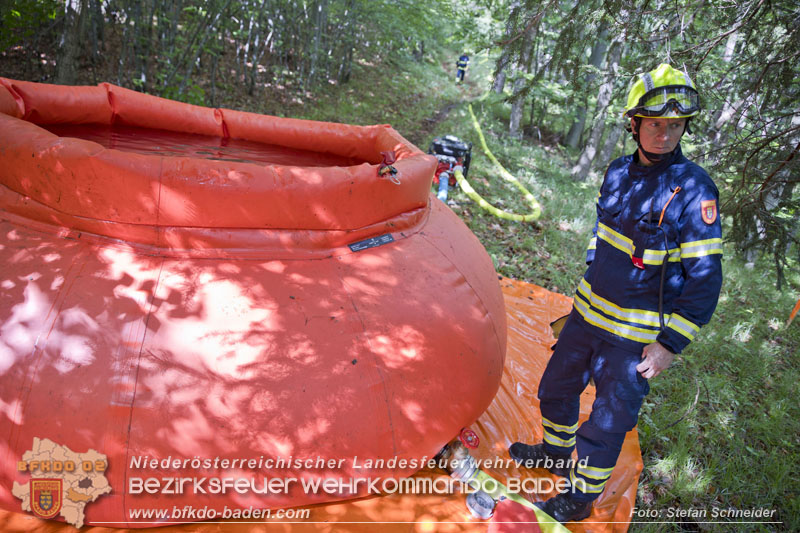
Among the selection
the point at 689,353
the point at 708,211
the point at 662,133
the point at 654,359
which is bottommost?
the point at 689,353

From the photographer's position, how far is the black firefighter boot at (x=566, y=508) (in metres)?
2.42

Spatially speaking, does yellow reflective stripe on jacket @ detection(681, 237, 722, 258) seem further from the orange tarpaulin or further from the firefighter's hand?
the orange tarpaulin

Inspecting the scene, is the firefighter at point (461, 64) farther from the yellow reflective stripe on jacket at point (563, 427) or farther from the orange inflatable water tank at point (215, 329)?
the yellow reflective stripe on jacket at point (563, 427)

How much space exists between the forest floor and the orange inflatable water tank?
1466 millimetres

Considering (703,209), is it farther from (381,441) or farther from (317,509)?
(317,509)

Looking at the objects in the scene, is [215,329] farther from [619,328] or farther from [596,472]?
[596,472]

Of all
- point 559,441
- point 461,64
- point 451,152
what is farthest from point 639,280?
point 461,64

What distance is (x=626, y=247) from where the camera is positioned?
2166mm

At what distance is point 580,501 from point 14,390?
2.60 metres

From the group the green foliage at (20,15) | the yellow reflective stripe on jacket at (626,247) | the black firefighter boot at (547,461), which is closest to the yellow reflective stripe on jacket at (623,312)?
the yellow reflective stripe on jacket at (626,247)

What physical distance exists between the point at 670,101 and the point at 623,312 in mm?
928

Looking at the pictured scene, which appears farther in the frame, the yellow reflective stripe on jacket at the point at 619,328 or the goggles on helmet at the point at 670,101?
the yellow reflective stripe on jacket at the point at 619,328

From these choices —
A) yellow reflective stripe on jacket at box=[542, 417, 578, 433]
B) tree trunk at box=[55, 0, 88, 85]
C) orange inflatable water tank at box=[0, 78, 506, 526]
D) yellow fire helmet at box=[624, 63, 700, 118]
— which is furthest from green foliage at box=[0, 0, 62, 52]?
yellow reflective stripe on jacket at box=[542, 417, 578, 433]

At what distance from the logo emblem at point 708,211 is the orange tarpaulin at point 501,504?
60.5 inches
